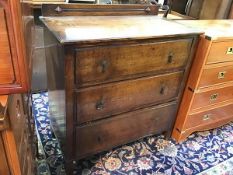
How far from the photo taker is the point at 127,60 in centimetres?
121

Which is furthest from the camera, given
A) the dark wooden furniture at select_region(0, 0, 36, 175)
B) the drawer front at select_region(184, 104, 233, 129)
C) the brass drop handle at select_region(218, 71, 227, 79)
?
the drawer front at select_region(184, 104, 233, 129)

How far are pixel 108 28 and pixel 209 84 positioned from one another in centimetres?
85

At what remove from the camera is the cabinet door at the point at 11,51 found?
0.59 meters

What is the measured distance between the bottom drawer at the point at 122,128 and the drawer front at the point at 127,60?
11.9 inches

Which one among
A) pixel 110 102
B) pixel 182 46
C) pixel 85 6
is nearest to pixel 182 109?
pixel 182 46

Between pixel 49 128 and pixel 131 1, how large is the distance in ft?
3.80

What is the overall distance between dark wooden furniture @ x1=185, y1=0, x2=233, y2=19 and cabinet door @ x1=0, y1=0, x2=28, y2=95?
5.04 feet

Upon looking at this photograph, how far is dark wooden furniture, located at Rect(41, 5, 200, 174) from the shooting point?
1097 millimetres

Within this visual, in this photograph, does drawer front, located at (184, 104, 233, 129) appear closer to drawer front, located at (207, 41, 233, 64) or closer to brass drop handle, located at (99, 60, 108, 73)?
Result: drawer front, located at (207, 41, 233, 64)

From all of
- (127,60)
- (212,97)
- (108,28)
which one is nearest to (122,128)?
(127,60)

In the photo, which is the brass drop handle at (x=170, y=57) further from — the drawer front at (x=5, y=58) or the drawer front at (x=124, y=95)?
the drawer front at (x=5, y=58)

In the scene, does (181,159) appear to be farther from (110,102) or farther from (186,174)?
(110,102)

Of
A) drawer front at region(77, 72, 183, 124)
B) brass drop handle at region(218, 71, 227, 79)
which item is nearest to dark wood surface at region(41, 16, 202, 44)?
drawer front at region(77, 72, 183, 124)

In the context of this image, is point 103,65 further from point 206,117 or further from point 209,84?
point 206,117
